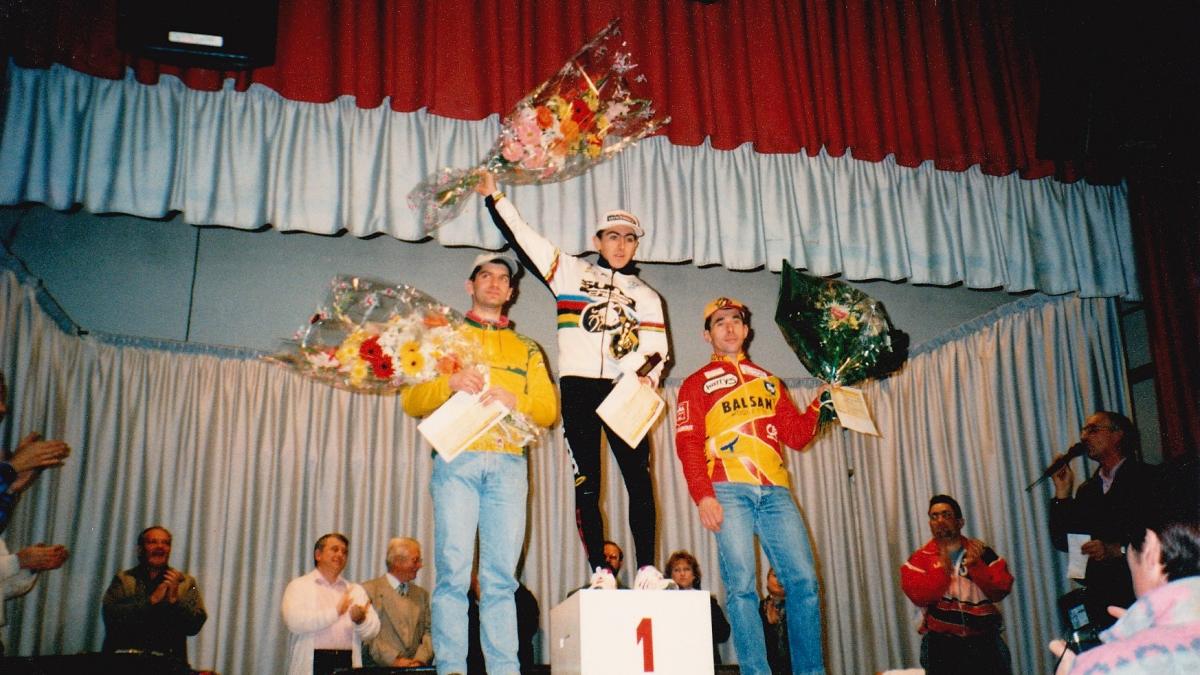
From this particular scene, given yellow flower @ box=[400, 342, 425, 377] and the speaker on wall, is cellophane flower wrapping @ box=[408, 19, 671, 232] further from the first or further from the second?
the speaker on wall

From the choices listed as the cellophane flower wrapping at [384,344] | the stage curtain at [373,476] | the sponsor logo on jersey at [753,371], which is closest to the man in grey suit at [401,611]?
the stage curtain at [373,476]

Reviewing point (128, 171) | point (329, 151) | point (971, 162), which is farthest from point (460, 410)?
point (971, 162)

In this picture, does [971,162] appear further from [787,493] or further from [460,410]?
[460,410]

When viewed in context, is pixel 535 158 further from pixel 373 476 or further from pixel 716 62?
pixel 373 476

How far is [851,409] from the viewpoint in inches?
135

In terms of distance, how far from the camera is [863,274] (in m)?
4.71

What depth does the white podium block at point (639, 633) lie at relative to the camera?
2.65 meters

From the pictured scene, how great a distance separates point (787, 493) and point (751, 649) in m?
0.64

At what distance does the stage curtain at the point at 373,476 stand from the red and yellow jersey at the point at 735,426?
2.04 metres

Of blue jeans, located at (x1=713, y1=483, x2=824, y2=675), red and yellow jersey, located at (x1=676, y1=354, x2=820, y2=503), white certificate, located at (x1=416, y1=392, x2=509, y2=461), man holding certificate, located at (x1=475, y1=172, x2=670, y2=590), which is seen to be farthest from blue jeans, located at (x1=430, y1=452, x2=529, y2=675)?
blue jeans, located at (x1=713, y1=483, x2=824, y2=675)

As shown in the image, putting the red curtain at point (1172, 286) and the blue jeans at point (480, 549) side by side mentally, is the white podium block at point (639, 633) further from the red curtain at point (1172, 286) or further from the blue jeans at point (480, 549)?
the red curtain at point (1172, 286)

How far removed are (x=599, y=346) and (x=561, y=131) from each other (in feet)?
3.19

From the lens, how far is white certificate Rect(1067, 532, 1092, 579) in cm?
385

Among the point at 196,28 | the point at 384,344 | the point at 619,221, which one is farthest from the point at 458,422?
the point at 196,28
